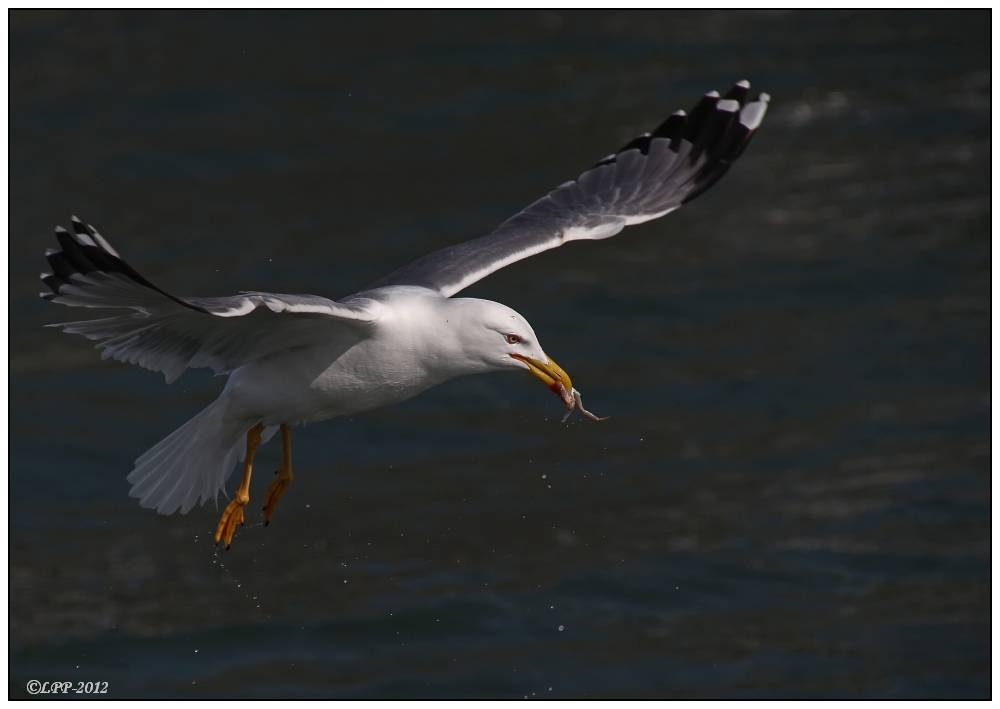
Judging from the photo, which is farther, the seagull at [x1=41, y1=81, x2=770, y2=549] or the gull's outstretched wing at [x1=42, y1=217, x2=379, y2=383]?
the seagull at [x1=41, y1=81, x2=770, y2=549]

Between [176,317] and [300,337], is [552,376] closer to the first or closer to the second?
[300,337]

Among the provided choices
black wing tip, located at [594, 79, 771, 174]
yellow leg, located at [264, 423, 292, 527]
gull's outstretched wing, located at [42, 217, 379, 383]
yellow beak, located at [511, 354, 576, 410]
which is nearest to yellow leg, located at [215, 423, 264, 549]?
yellow leg, located at [264, 423, 292, 527]

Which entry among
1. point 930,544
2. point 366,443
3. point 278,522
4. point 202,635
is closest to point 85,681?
point 202,635

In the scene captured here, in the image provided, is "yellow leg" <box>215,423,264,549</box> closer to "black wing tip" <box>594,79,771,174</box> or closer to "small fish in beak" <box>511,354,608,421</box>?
"small fish in beak" <box>511,354,608,421</box>

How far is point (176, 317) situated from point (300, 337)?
59 centimetres

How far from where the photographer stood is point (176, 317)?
5.58 meters

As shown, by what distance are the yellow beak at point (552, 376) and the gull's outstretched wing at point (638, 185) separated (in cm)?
100

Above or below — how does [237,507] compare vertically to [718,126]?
below

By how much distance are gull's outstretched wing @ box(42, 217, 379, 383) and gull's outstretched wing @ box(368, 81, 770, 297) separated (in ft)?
3.64

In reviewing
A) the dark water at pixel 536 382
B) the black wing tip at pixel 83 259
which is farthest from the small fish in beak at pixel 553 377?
the dark water at pixel 536 382

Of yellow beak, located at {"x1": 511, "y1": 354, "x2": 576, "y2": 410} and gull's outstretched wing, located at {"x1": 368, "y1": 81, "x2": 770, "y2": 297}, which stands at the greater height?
gull's outstretched wing, located at {"x1": 368, "y1": 81, "x2": 770, "y2": 297}

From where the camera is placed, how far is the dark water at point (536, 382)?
8.70 meters

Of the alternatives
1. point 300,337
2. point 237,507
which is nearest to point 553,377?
point 300,337

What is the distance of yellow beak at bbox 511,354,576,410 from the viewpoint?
6051mm
